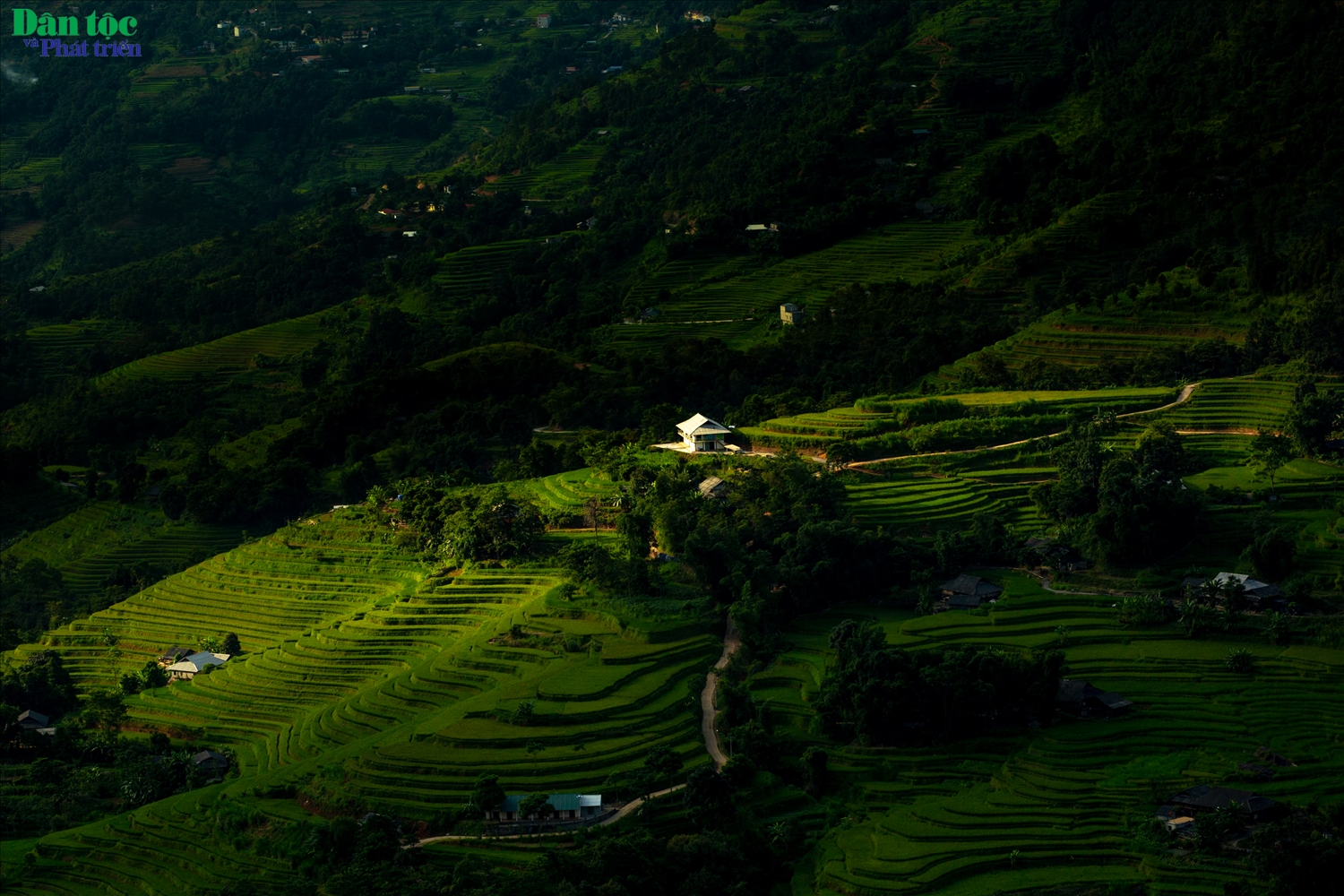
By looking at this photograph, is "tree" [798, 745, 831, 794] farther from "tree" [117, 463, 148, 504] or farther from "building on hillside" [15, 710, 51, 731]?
"tree" [117, 463, 148, 504]

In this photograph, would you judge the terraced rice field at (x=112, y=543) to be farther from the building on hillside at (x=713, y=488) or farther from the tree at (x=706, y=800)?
the tree at (x=706, y=800)

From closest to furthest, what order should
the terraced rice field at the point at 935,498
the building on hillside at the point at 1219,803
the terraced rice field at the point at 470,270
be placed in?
the building on hillside at the point at 1219,803 < the terraced rice field at the point at 935,498 < the terraced rice field at the point at 470,270

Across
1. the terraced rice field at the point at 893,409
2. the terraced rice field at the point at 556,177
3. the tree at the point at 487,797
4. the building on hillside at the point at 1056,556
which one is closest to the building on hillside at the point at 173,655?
the tree at the point at 487,797

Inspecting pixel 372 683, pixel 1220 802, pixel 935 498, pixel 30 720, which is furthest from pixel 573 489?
pixel 1220 802

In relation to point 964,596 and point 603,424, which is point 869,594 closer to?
point 964,596

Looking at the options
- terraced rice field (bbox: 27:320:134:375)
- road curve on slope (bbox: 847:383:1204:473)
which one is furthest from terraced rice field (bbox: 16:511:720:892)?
terraced rice field (bbox: 27:320:134:375)

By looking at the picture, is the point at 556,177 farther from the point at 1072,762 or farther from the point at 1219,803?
the point at 1219,803
